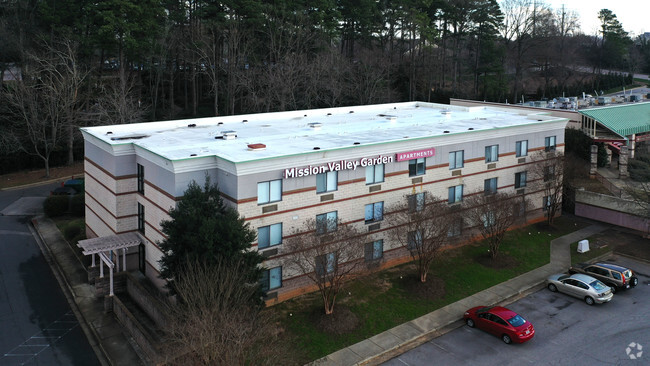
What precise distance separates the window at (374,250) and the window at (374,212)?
5.01ft

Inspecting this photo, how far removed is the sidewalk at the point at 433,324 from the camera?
26.5 meters

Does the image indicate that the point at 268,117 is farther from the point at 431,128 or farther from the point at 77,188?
the point at 77,188

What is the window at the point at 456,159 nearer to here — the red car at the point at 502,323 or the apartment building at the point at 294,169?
the apartment building at the point at 294,169

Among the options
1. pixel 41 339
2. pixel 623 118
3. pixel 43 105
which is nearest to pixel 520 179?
pixel 623 118

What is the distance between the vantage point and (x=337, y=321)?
28984 mm

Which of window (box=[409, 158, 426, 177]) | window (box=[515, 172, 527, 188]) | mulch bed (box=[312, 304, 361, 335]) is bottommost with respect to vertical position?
mulch bed (box=[312, 304, 361, 335])

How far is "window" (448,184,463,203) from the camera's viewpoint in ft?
128

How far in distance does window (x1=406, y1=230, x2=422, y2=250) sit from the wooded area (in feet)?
119

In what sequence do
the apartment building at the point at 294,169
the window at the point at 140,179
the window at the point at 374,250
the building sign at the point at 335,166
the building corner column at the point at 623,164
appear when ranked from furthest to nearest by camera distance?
the building corner column at the point at 623,164 → the window at the point at 374,250 → the window at the point at 140,179 → the building sign at the point at 335,166 → the apartment building at the point at 294,169

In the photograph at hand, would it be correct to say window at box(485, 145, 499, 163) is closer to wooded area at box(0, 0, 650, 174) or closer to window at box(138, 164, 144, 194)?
window at box(138, 164, 144, 194)

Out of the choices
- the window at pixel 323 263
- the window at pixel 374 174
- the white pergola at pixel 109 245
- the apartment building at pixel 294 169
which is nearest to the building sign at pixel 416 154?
the apartment building at pixel 294 169

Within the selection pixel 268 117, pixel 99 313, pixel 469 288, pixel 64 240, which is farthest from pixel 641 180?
pixel 64 240

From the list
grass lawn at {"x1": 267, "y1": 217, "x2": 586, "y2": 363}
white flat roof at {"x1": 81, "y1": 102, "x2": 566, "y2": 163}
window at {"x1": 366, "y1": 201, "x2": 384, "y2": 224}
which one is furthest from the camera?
window at {"x1": 366, "y1": 201, "x2": 384, "y2": 224}

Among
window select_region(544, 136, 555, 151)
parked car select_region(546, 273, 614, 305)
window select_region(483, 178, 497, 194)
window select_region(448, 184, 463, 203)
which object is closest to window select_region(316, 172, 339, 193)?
window select_region(448, 184, 463, 203)
